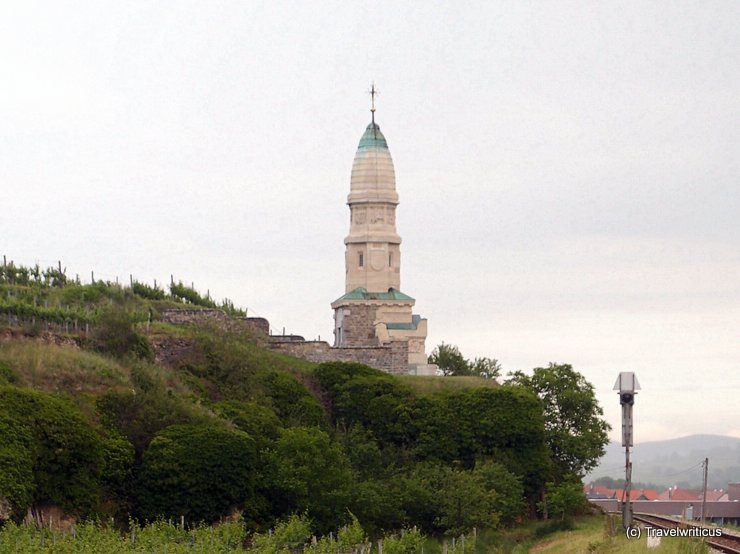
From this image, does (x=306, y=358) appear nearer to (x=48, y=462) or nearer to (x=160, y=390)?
(x=160, y=390)

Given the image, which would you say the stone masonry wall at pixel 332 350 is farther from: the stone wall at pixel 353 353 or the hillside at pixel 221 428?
the hillside at pixel 221 428

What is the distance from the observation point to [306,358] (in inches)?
3110

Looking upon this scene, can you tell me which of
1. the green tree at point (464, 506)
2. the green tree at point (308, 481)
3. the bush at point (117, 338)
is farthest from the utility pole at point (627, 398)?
the bush at point (117, 338)

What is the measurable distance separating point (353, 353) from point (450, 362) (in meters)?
11.3

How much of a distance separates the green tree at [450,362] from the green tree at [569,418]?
12.7m

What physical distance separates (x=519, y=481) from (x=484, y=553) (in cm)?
979

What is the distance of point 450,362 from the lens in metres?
90.4

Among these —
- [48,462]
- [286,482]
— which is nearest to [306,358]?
[286,482]

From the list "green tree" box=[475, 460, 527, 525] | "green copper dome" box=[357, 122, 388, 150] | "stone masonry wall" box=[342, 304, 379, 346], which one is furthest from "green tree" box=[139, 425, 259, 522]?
"green copper dome" box=[357, 122, 388, 150]

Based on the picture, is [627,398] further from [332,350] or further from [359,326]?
[359,326]

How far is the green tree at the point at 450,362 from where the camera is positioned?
8969 cm

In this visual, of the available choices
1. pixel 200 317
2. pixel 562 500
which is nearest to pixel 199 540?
pixel 562 500

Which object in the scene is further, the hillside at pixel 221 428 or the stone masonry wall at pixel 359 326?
the stone masonry wall at pixel 359 326

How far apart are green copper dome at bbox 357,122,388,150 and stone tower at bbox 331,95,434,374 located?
0.19ft
